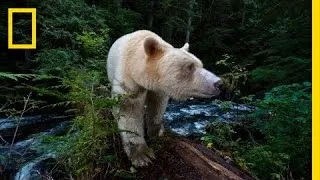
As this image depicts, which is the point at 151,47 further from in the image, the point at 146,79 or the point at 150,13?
the point at 150,13

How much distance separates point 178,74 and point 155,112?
3.13 ft

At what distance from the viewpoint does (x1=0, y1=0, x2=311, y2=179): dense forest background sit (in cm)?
425

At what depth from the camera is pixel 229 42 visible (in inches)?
1270

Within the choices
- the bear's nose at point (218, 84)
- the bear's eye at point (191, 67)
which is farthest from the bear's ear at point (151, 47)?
the bear's nose at point (218, 84)

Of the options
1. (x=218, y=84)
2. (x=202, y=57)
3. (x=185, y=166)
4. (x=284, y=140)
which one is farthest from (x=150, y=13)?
(x=218, y=84)

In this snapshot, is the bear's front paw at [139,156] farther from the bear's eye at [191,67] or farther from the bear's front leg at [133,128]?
the bear's eye at [191,67]

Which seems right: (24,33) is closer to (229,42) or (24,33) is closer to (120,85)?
(120,85)

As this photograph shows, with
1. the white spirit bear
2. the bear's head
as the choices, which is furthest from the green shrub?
the bear's head

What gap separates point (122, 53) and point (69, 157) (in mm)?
1162

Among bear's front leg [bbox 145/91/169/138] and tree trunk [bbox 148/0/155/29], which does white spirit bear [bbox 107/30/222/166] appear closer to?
bear's front leg [bbox 145/91/169/138]

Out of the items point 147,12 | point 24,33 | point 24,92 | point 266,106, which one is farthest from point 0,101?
point 147,12

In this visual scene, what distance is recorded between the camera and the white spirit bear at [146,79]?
3977 millimetres

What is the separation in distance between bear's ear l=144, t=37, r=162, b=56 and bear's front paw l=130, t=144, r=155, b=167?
0.93 metres

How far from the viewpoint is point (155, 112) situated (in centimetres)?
483
